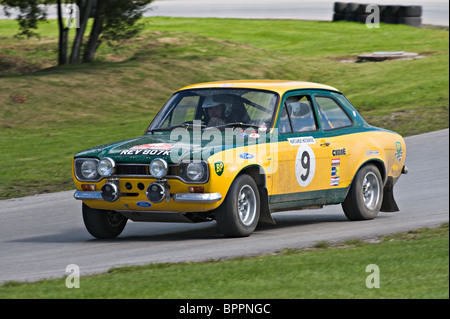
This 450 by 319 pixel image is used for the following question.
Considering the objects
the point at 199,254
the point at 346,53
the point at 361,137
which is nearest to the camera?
the point at 199,254

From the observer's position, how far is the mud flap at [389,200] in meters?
10.5

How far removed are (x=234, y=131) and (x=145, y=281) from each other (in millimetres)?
2924

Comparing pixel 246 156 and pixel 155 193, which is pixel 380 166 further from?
pixel 155 193

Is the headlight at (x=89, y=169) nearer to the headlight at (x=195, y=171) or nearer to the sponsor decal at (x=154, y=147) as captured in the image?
the sponsor decal at (x=154, y=147)

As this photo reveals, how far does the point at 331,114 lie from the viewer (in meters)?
10.1

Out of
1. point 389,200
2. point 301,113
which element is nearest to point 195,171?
point 301,113

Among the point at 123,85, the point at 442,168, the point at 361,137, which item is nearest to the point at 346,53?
the point at 123,85

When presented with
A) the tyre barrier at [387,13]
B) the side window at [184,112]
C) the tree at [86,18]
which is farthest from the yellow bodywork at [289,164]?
the tyre barrier at [387,13]

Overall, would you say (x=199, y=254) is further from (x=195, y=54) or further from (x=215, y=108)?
(x=195, y=54)

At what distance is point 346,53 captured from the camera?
32125mm

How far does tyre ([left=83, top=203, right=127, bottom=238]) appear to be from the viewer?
898 cm

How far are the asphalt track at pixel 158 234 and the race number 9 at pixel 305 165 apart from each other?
22.2 inches

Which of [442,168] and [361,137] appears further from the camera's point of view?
[442,168]
